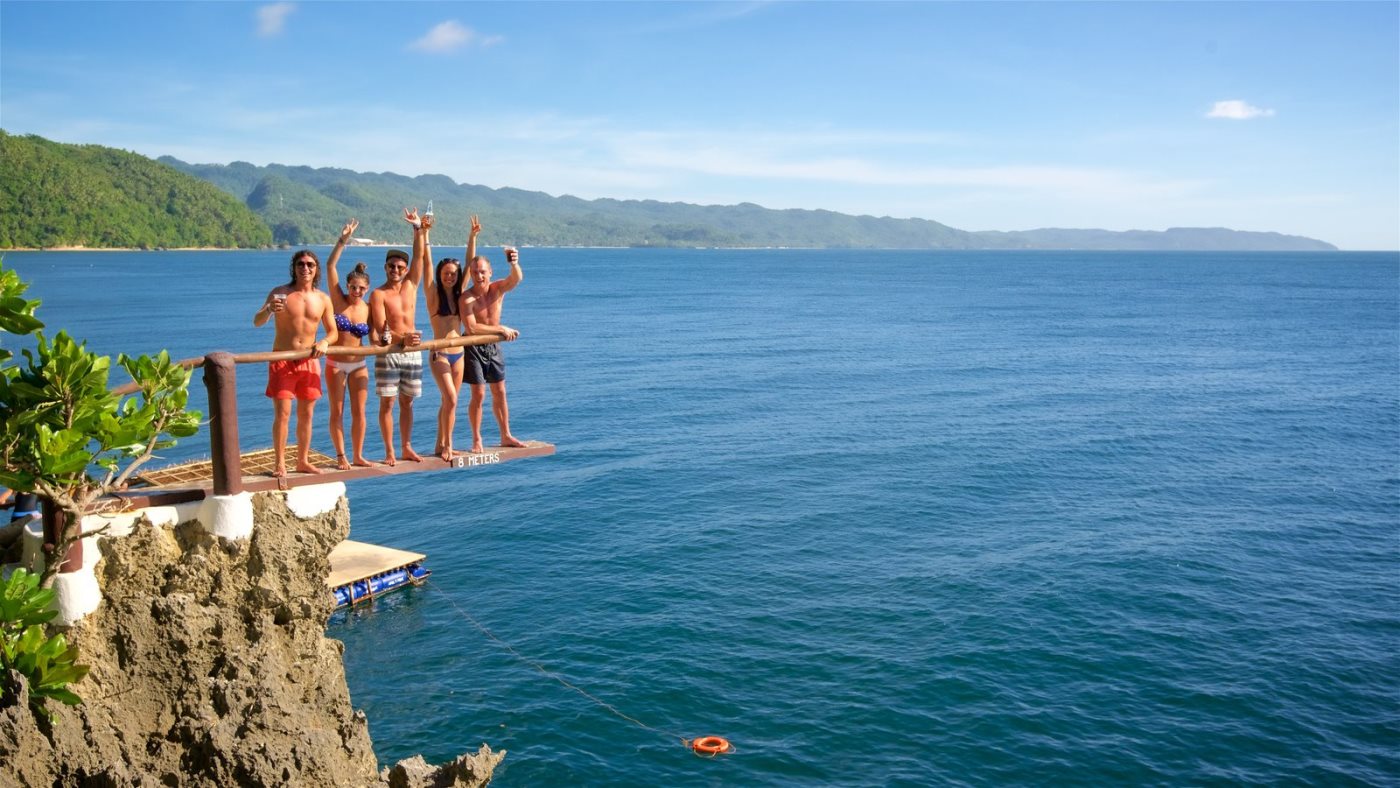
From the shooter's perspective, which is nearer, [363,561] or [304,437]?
[304,437]

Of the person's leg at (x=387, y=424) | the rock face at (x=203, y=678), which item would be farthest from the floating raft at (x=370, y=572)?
the rock face at (x=203, y=678)

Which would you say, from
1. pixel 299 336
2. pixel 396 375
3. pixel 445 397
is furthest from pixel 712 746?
pixel 299 336

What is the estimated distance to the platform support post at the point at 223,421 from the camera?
8.62 m

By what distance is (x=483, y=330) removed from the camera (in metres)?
12.2

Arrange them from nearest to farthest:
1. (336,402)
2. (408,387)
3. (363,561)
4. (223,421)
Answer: (223,421), (336,402), (408,387), (363,561)

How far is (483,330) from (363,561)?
17.7 metres

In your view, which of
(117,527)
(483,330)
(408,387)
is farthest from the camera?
(408,387)

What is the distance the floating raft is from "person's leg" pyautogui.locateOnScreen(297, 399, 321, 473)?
16.5m

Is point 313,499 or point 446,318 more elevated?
point 446,318

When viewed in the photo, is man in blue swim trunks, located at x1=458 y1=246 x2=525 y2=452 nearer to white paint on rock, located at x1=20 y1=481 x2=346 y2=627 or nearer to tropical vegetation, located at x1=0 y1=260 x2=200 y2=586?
white paint on rock, located at x1=20 y1=481 x2=346 y2=627

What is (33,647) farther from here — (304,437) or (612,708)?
(612,708)

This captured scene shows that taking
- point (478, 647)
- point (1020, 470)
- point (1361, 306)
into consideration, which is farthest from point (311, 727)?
point (1361, 306)

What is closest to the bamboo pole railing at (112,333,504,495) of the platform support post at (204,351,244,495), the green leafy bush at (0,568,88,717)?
the platform support post at (204,351,244,495)

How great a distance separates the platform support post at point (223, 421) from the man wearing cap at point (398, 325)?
2.66 meters
